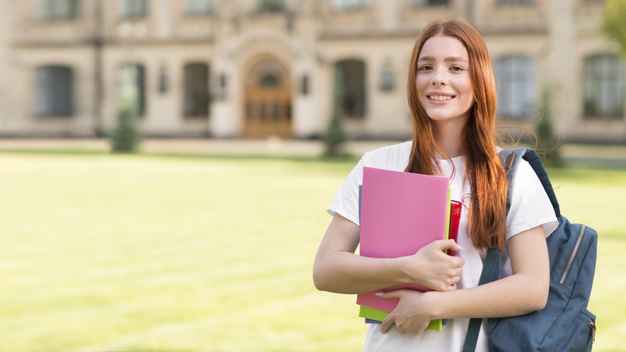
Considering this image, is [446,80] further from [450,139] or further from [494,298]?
[494,298]

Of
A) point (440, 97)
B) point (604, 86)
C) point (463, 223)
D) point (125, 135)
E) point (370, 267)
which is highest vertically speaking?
point (440, 97)

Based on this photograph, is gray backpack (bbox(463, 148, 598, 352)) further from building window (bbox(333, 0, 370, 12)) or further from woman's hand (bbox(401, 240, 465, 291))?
building window (bbox(333, 0, 370, 12))

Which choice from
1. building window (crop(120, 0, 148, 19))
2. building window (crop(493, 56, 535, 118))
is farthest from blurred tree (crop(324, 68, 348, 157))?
building window (crop(120, 0, 148, 19))

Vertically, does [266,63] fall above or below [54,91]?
above

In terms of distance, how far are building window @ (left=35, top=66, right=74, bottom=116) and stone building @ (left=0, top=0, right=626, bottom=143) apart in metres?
0.06

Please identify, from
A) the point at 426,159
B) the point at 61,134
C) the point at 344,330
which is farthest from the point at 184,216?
the point at 61,134

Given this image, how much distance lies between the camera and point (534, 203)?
2416 mm

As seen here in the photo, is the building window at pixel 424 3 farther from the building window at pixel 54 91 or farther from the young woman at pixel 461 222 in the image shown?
the young woman at pixel 461 222

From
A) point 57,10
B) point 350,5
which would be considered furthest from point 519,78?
point 57,10

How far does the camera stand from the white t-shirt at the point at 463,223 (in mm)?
2400

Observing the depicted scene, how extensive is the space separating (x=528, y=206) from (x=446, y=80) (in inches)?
17.1

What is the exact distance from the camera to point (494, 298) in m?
2.35

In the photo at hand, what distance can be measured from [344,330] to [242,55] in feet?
111

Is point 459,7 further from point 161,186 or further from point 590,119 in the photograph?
point 161,186
